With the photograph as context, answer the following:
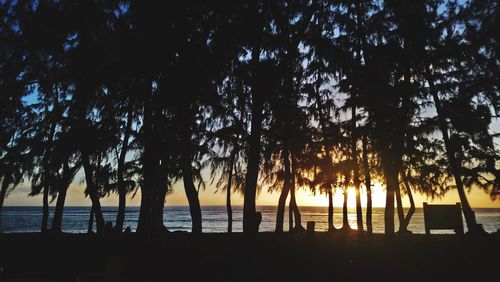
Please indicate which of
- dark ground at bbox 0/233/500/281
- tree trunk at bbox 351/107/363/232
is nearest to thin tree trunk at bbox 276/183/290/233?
tree trunk at bbox 351/107/363/232

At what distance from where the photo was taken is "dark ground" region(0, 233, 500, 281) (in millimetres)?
10180

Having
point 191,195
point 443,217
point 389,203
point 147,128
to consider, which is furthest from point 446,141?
point 147,128

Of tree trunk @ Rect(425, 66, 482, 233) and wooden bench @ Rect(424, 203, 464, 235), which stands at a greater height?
tree trunk @ Rect(425, 66, 482, 233)

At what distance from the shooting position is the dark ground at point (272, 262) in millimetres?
10180

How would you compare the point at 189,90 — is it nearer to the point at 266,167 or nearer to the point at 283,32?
the point at 283,32

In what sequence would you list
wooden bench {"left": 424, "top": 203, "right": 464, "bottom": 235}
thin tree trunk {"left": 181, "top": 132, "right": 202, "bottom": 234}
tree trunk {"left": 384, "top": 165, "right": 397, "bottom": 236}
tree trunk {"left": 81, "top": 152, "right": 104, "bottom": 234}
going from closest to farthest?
thin tree trunk {"left": 181, "top": 132, "right": 202, "bottom": 234} < wooden bench {"left": 424, "top": 203, "right": 464, "bottom": 235} < tree trunk {"left": 384, "top": 165, "right": 397, "bottom": 236} < tree trunk {"left": 81, "top": 152, "right": 104, "bottom": 234}

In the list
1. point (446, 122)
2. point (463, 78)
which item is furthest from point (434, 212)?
point (463, 78)

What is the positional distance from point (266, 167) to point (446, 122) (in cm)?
1252

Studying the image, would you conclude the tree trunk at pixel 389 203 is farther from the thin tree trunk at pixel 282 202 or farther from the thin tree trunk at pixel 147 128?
the thin tree trunk at pixel 147 128

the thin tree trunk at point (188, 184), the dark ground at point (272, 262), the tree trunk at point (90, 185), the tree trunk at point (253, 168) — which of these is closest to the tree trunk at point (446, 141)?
the dark ground at point (272, 262)

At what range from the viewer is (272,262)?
11.9m

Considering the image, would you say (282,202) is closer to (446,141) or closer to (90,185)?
(446,141)

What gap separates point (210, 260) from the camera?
11695 millimetres

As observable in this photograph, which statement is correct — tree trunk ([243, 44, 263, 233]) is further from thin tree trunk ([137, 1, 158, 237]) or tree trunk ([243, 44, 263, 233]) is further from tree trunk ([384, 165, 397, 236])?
tree trunk ([384, 165, 397, 236])
